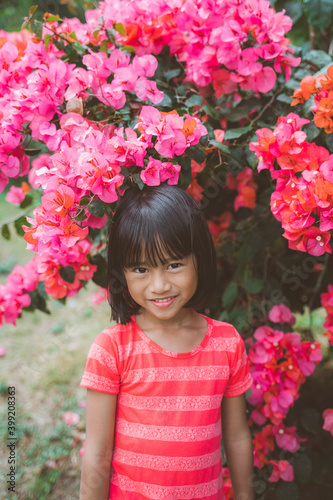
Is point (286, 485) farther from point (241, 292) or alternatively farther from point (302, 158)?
point (302, 158)

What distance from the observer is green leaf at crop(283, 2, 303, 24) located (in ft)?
4.95

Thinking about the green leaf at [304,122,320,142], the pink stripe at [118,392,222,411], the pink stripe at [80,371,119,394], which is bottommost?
the pink stripe at [118,392,222,411]

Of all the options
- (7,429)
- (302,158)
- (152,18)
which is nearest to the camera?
(302,158)

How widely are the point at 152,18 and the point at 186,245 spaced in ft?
2.28

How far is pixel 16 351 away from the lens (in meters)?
2.89

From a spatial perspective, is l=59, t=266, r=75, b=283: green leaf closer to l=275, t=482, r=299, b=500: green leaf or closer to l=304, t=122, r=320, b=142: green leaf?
l=304, t=122, r=320, b=142: green leaf

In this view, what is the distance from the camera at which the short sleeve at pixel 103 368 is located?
1050mm

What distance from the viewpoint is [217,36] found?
3.84 ft

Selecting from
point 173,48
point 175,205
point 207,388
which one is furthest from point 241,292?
point 173,48

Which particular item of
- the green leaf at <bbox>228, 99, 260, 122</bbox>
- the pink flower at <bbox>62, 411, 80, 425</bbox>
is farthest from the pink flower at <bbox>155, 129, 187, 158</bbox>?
the pink flower at <bbox>62, 411, 80, 425</bbox>

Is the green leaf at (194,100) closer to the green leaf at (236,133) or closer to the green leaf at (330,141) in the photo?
the green leaf at (236,133)

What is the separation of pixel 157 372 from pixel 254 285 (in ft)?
1.91

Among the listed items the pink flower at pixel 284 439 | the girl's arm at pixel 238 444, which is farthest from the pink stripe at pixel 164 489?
the pink flower at pixel 284 439

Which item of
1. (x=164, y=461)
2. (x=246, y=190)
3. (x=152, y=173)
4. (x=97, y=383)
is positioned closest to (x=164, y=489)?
(x=164, y=461)
